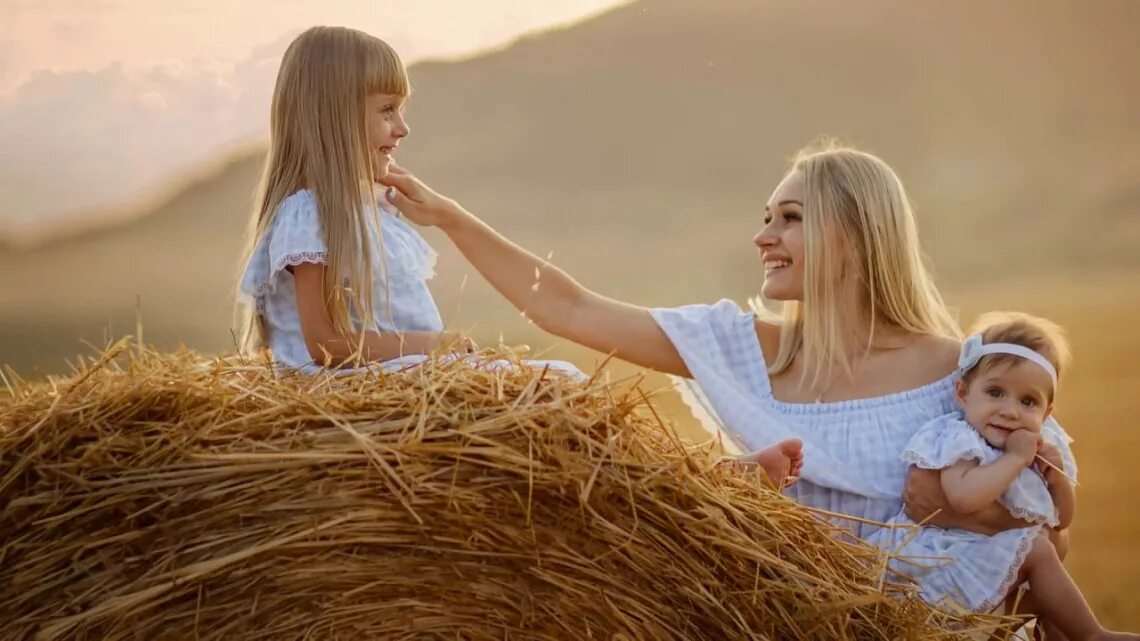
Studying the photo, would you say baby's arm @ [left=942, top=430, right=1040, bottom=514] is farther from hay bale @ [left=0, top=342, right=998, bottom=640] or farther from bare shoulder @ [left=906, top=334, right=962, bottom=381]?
Answer: hay bale @ [left=0, top=342, right=998, bottom=640]

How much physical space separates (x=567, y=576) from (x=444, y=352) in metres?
0.38

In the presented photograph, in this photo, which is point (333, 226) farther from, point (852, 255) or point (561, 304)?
point (852, 255)

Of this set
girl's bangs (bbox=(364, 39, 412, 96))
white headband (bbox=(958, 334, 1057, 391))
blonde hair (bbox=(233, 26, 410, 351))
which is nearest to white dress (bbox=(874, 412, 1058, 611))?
white headband (bbox=(958, 334, 1057, 391))

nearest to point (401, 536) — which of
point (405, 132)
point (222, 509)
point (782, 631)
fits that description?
point (222, 509)

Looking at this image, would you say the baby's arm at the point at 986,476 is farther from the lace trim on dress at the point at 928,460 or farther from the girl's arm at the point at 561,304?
the girl's arm at the point at 561,304

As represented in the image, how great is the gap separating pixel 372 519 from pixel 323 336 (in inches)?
29.0

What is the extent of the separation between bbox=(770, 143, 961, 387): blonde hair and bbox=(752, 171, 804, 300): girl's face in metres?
0.02

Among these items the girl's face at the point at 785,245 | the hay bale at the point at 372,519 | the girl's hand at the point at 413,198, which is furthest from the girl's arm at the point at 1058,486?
the girl's hand at the point at 413,198

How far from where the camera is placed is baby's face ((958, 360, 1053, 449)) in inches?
93.5

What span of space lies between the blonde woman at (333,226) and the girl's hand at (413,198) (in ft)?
0.18

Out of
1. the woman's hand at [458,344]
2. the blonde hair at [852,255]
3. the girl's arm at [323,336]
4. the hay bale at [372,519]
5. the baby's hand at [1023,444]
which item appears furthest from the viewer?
the blonde hair at [852,255]

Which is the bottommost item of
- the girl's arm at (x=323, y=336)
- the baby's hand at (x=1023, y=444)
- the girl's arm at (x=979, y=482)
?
the girl's arm at (x=979, y=482)

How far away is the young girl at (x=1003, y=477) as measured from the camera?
89.3 inches

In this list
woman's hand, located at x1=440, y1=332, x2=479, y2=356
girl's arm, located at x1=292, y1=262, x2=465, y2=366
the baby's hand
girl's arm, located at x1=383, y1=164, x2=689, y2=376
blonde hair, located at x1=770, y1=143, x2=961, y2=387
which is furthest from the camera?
girl's arm, located at x1=383, y1=164, x2=689, y2=376
